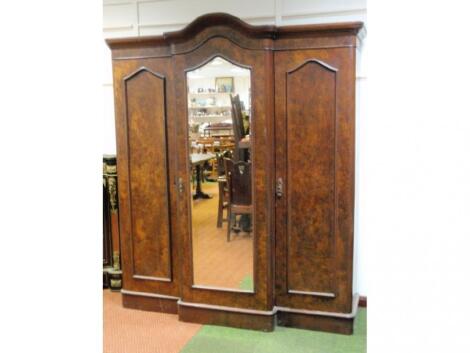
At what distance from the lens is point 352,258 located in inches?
120

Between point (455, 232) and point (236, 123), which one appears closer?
point (455, 232)

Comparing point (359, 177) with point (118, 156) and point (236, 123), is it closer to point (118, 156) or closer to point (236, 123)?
point (236, 123)

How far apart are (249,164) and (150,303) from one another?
1.37 metres

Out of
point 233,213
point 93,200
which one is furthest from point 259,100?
point 93,200

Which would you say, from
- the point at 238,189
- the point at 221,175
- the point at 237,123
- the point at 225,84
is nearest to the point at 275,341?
the point at 238,189

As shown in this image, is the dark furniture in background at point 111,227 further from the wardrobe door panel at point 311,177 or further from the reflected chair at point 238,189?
the wardrobe door panel at point 311,177

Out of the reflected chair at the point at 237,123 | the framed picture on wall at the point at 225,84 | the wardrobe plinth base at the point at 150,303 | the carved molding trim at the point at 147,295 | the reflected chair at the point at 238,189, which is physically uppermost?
the framed picture on wall at the point at 225,84

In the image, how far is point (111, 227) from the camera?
3.94 m

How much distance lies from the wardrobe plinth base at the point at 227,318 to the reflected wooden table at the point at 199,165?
806mm

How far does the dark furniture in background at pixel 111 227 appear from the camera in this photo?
378 cm

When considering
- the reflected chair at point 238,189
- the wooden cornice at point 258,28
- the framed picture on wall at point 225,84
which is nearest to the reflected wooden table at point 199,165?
the reflected chair at point 238,189

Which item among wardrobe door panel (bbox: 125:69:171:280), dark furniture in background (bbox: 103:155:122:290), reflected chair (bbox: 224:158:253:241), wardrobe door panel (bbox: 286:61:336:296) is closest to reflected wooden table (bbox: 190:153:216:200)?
reflected chair (bbox: 224:158:253:241)

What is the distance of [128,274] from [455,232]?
3189 mm

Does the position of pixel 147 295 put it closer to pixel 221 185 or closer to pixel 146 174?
pixel 146 174
